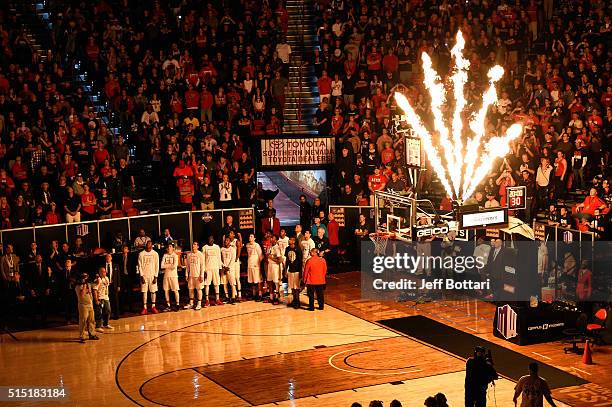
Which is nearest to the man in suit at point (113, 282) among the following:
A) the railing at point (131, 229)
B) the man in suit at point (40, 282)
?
the man in suit at point (40, 282)

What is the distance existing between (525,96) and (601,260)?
9.29 m

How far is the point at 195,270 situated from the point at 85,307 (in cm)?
357

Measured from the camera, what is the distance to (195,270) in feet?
86.8

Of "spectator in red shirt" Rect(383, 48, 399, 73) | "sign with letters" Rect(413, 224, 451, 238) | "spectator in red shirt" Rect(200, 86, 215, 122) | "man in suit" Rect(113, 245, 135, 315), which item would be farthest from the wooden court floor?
"spectator in red shirt" Rect(383, 48, 399, 73)

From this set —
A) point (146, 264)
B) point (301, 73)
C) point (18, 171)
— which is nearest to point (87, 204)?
point (18, 171)

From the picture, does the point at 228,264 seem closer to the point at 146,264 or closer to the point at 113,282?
the point at 146,264

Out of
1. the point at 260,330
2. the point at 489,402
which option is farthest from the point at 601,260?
the point at 260,330

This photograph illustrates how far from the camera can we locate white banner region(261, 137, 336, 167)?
1203 inches

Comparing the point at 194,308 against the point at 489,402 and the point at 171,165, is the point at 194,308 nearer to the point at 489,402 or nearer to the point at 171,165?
the point at 171,165

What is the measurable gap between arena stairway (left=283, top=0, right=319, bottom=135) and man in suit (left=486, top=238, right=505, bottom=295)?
8.62m

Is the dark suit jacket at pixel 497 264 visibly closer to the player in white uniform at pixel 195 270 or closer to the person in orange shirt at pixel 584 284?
the person in orange shirt at pixel 584 284

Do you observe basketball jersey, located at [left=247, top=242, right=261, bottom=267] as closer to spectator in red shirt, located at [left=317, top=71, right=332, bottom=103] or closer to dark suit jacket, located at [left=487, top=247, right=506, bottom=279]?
dark suit jacket, located at [left=487, top=247, right=506, bottom=279]

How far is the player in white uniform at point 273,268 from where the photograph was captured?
26812 millimetres

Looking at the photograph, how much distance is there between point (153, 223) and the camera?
92.3 ft
